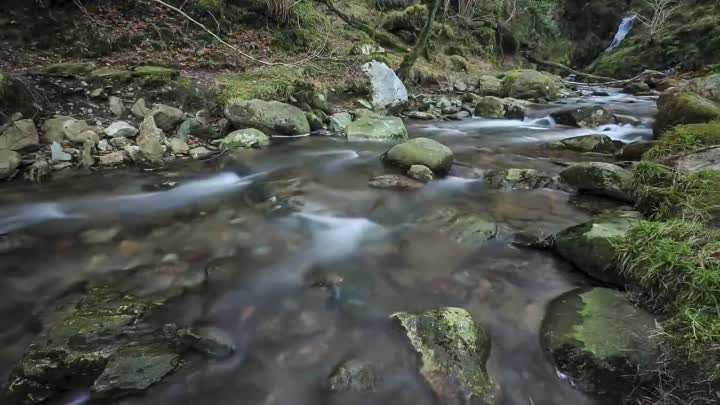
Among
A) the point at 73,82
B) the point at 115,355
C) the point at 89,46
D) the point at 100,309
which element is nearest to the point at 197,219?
the point at 100,309

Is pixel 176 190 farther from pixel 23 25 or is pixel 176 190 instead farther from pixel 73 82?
pixel 23 25

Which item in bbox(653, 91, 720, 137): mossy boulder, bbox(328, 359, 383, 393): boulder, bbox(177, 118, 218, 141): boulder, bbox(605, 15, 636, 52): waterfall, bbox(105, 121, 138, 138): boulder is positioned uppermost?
bbox(605, 15, 636, 52): waterfall

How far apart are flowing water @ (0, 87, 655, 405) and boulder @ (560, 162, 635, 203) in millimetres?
242

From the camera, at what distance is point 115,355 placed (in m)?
2.12

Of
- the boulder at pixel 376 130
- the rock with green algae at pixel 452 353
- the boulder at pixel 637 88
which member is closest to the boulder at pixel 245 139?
the boulder at pixel 376 130

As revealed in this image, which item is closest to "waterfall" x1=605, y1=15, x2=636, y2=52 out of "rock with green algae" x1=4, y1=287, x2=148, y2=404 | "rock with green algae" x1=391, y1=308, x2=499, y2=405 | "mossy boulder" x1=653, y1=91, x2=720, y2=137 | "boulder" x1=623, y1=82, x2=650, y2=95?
"boulder" x1=623, y1=82, x2=650, y2=95

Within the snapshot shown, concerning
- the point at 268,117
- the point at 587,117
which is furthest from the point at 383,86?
the point at 587,117

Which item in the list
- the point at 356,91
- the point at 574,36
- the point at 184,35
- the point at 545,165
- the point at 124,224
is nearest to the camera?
the point at 124,224

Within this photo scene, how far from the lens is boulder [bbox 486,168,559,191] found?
15.6 feet

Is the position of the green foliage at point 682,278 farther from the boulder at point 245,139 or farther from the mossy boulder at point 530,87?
the mossy boulder at point 530,87

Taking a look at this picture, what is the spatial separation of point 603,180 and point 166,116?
6109 mm

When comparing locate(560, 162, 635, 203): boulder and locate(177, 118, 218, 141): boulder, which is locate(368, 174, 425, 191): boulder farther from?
locate(177, 118, 218, 141): boulder

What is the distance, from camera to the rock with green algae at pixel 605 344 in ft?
6.63

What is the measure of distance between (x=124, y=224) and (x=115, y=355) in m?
2.11
